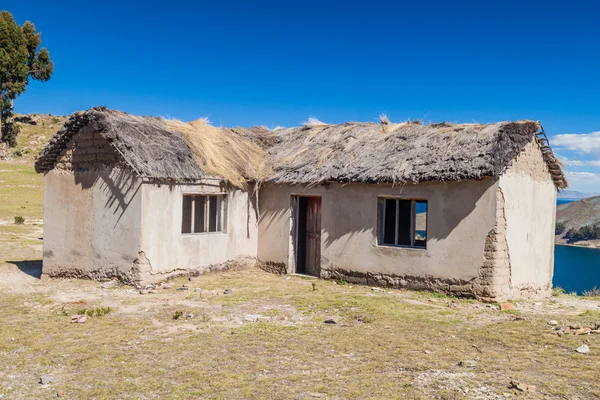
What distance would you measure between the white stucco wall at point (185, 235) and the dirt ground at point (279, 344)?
0.64 metres

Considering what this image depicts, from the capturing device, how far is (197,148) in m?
12.5

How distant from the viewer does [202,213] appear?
12523 millimetres

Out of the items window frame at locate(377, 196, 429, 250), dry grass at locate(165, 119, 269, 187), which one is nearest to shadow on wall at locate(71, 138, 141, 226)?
dry grass at locate(165, 119, 269, 187)

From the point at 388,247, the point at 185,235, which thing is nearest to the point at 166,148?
the point at 185,235

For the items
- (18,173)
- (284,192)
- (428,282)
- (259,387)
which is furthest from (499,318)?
(18,173)

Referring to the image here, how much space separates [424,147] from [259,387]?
294 inches

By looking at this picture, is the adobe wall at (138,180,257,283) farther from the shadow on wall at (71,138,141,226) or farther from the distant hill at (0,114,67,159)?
the distant hill at (0,114,67,159)

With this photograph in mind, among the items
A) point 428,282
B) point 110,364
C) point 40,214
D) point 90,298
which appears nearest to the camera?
point 110,364

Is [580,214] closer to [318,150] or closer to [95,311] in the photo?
[318,150]

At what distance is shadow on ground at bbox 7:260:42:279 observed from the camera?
1270 centimetres

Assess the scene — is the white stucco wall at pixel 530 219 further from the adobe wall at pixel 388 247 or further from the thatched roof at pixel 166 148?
the thatched roof at pixel 166 148

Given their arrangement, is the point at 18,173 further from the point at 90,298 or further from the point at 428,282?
the point at 428,282

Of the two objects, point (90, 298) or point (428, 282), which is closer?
point (90, 298)

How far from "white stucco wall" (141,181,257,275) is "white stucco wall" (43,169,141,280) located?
0.30 m
